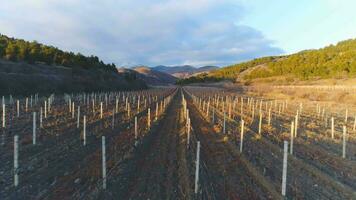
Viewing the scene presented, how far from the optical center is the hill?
5588cm

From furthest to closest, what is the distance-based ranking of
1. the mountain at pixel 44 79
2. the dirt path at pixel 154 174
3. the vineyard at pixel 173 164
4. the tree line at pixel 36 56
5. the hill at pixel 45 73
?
the tree line at pixel 36 56 < the hill at pixel 45 73 < the mountain at pixel 44 79 < the vineyard at pixel 173 164 < the dirt path at pixel 154 174

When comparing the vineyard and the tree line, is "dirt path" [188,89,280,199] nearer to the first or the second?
the vineyard

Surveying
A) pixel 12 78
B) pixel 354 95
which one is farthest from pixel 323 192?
pixel 12 78

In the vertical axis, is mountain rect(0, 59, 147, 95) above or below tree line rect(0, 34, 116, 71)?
below

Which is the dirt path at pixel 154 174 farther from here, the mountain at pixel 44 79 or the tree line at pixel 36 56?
the tree line at pixel 36 56

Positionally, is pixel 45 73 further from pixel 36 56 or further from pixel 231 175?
pixel 231 175

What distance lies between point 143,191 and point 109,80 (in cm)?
8502

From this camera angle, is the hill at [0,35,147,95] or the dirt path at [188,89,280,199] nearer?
the dirt path at [188,89,280,199]

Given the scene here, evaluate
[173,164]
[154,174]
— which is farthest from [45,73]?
[154,174]

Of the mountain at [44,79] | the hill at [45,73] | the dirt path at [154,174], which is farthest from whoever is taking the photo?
the hill at [45,73]

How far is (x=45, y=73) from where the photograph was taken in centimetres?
6750

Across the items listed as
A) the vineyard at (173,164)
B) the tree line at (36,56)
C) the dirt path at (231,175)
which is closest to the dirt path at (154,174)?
the vineyard at (173,164)

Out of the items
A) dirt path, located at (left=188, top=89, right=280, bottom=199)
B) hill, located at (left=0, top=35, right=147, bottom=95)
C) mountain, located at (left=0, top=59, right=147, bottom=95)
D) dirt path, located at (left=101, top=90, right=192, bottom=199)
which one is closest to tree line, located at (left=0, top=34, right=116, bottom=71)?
hill, located at (left=0, top=35, right=147, bottom=95)

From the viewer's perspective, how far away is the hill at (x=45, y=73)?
55875mm
